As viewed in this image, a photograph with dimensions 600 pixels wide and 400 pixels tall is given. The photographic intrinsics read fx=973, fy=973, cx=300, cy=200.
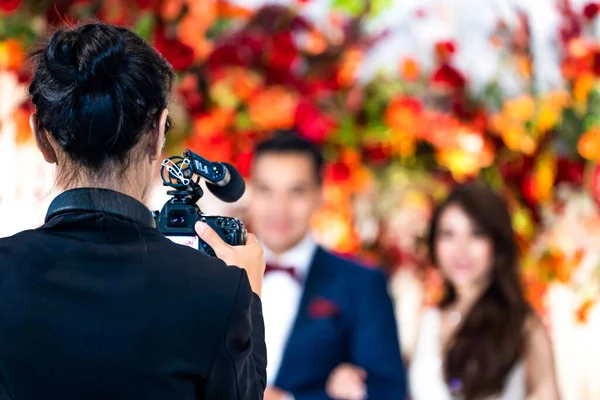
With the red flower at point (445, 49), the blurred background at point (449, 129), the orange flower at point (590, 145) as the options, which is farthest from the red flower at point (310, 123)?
the orange flower at point (590, 145)

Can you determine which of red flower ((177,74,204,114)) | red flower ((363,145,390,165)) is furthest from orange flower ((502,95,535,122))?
red flower ((177,74,204,114))

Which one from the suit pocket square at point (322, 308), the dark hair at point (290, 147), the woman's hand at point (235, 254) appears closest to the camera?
the woman's hand at point (235, 254)

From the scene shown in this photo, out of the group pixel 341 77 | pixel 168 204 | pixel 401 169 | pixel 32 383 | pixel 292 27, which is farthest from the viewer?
pixel 401 169

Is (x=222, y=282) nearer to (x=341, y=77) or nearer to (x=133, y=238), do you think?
(x=133, y=238)

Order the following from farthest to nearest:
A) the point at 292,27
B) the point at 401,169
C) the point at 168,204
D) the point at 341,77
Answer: the point at 401,169 → the point at 341,77 → the point at 292,27 → the point at 168,204

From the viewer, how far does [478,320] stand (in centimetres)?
289

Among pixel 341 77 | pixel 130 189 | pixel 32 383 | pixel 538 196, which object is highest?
pixel 341 77

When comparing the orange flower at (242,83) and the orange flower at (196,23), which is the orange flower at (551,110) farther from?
the orange flower at (196,23)

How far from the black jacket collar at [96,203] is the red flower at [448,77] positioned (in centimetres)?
215

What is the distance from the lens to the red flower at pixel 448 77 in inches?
123

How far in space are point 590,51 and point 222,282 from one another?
2314 millimetres

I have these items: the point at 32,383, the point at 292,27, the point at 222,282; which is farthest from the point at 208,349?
the point at 292,27

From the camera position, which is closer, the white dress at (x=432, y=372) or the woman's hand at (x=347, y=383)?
the woman's hand at (x=347, y=383)

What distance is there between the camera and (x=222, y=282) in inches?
42.3
